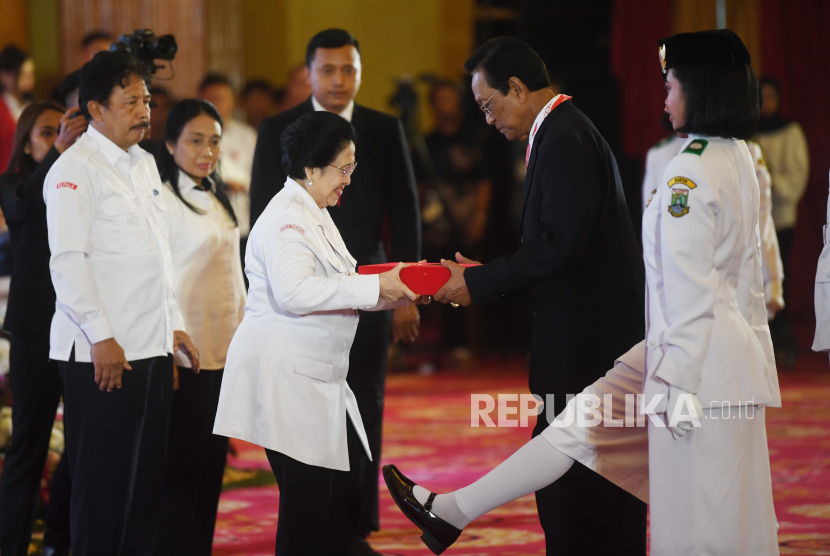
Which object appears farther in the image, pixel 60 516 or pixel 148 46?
pixel 148 46

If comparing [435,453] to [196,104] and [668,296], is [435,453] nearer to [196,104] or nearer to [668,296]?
[196,104]

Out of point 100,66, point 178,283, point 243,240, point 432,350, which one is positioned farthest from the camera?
point 432,350

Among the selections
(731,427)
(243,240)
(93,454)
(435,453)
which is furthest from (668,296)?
(243,240)

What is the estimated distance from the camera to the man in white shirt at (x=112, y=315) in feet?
7.89

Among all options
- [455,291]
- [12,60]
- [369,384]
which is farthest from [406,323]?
[12,60]

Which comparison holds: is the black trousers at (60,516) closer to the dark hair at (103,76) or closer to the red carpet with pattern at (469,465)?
the red carpet with pattern at (469,465)

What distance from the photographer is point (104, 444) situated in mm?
2443

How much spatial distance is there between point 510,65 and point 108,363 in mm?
1299

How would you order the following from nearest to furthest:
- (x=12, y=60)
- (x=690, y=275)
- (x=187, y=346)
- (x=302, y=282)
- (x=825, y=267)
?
(x=690, y=275), (x=302, y=282), (x=825, y=267), (x=187, y=346), (x=12, y=60)

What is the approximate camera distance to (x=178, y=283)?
294cm

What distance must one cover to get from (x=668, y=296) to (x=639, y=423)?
0.51 m

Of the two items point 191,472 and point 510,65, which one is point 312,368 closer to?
point 191,472

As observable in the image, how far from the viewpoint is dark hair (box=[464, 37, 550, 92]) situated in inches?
99.2

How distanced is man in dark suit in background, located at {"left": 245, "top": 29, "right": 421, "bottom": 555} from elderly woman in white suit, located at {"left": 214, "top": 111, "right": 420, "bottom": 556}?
81 centimetres
